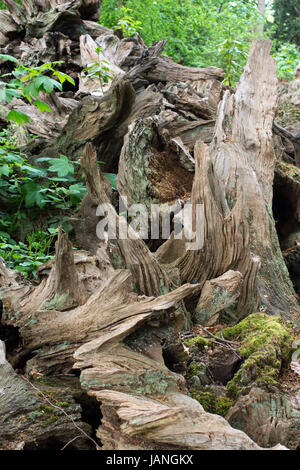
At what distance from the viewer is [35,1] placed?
9438 mm

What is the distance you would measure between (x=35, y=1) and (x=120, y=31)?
1913mm

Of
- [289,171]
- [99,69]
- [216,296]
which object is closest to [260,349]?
[216,296]

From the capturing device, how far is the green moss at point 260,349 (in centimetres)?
255

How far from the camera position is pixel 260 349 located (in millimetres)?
2807


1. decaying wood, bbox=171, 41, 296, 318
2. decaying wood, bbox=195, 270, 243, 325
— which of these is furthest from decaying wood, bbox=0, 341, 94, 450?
decaying wood, bbox=171, 41, 296, 318

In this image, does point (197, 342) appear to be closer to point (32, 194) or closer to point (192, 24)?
point (32, 194)

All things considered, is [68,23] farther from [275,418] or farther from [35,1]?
[275,418]

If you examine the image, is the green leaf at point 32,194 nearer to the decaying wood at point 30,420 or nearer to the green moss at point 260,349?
the green moss at point 260,349

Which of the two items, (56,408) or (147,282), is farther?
(147,282)

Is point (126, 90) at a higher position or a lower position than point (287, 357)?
higher

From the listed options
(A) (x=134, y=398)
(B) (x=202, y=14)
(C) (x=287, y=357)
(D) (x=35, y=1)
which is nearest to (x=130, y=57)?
(D) (x=35, y=1)

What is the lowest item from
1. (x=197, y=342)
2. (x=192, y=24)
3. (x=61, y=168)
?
(x=197, y=342)

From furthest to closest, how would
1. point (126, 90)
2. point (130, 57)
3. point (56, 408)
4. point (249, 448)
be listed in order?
point (130, 57), point (126, 90), point (56, 408), point (249, 448)

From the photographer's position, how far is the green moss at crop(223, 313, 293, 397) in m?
2.55
